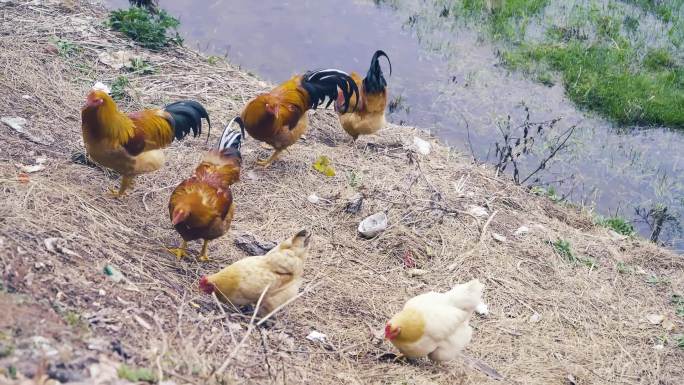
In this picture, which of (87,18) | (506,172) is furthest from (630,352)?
(87,18)

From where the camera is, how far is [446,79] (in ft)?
31.9

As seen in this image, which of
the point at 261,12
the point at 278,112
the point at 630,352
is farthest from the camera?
the point at 261,12

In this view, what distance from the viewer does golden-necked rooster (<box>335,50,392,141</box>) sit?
6.90 metres

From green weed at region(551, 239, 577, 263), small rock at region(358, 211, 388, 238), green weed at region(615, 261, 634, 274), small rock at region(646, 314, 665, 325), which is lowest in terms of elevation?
small rock at region(646, 314, 665, 325)

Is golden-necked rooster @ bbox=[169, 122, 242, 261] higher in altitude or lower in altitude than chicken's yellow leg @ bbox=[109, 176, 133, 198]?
higher

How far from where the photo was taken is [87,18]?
798cm

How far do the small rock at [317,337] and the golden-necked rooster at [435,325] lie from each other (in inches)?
15.9

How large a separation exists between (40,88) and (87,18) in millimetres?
1969

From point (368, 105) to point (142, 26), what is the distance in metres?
2.77

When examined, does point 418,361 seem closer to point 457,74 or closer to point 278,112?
point 278,112

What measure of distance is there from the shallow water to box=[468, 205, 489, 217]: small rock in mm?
1804

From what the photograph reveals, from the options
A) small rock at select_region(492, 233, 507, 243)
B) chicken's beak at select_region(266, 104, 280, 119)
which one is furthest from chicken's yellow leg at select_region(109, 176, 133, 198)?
small rock at select_region(492, 233, 507, 243)

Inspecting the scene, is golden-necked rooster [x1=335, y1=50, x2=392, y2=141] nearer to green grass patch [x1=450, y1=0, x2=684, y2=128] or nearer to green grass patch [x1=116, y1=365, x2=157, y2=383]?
green grass patch [x1=450, y1=0, x2=684, y2=128]

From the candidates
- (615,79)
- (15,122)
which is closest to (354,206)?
(15,122)
